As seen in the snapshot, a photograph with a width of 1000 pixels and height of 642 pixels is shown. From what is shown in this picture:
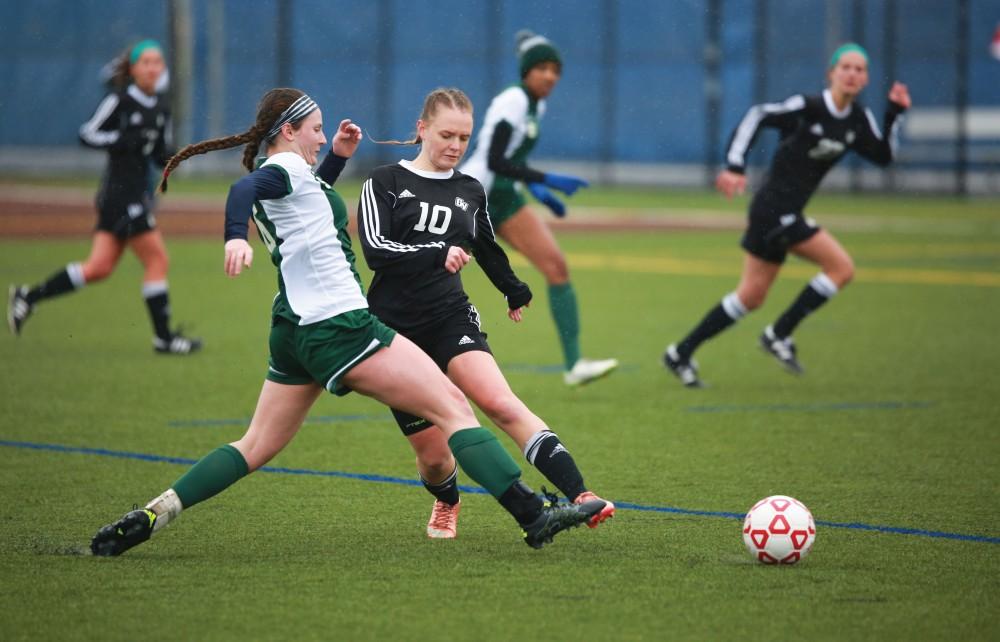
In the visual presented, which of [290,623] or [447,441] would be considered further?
[447,441]

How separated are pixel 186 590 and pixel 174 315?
9.75m

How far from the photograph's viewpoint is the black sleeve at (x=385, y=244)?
5.93 metres

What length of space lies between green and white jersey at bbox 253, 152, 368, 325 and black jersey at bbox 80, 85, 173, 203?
6.55 m

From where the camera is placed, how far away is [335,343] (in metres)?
5.49

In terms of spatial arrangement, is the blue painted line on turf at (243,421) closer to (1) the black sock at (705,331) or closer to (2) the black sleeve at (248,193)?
(1) the black sock at (705,331)

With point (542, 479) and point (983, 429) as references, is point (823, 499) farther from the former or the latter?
point (983, 429)

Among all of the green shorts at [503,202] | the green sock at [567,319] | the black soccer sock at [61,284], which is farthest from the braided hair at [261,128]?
the black soccer sock at [61,284]

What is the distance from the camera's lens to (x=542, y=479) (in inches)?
295

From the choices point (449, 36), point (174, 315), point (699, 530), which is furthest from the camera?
point (449, 36)

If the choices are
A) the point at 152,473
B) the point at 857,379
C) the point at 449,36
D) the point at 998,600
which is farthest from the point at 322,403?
the point at 449,36

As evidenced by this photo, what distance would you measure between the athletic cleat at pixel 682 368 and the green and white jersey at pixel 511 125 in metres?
1.67

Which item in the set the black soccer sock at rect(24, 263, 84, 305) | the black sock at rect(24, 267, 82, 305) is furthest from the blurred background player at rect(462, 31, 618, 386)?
the black sock at rect(24, 267, 82, 305)

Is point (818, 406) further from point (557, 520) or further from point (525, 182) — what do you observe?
point (557, 520)

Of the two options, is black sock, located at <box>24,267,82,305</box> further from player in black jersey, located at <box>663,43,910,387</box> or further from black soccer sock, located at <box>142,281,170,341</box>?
player in black jersey, located at <box>663,43,910,387</box>
